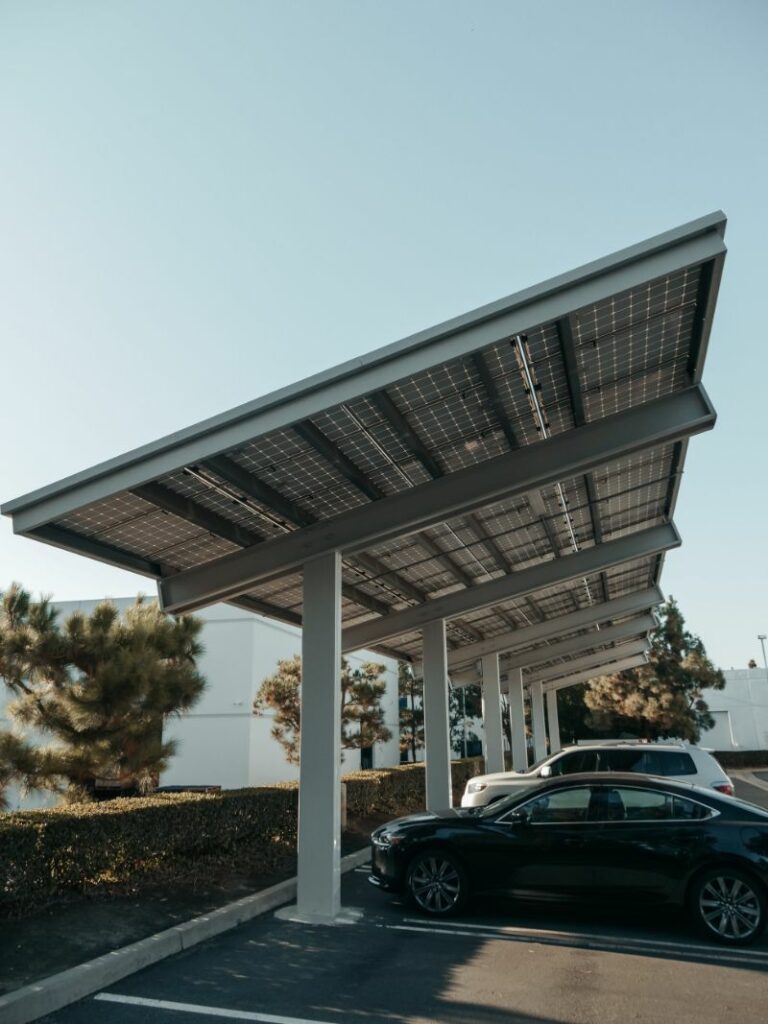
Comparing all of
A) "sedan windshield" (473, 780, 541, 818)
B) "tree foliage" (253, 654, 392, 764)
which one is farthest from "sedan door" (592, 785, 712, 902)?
"tree foliage" (253, 654, 392, 764)

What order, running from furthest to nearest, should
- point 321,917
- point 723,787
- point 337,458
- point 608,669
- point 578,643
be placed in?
point 608,669 < point 578,643 < point 723,787 < point 337,458 < point 321,917

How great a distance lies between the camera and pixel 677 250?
6.96 metres

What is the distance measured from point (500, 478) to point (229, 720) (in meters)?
20.9

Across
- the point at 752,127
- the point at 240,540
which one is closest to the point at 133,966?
the point at 240,540

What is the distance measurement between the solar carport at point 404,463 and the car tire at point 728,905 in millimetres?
3639

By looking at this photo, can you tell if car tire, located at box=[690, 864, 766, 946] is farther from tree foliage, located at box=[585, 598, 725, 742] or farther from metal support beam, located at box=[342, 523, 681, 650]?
tree foliage, located at box=[585, 598, 725, 742]

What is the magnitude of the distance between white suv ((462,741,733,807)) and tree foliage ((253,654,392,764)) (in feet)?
24.4

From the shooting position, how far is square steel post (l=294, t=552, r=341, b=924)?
8.53m

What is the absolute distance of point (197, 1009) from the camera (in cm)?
569

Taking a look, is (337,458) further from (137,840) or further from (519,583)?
(519,583)

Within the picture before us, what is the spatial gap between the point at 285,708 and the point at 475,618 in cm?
565

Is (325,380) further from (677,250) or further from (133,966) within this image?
(133,966)

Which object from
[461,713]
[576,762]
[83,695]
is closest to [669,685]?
[461,713]

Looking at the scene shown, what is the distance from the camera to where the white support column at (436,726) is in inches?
612
